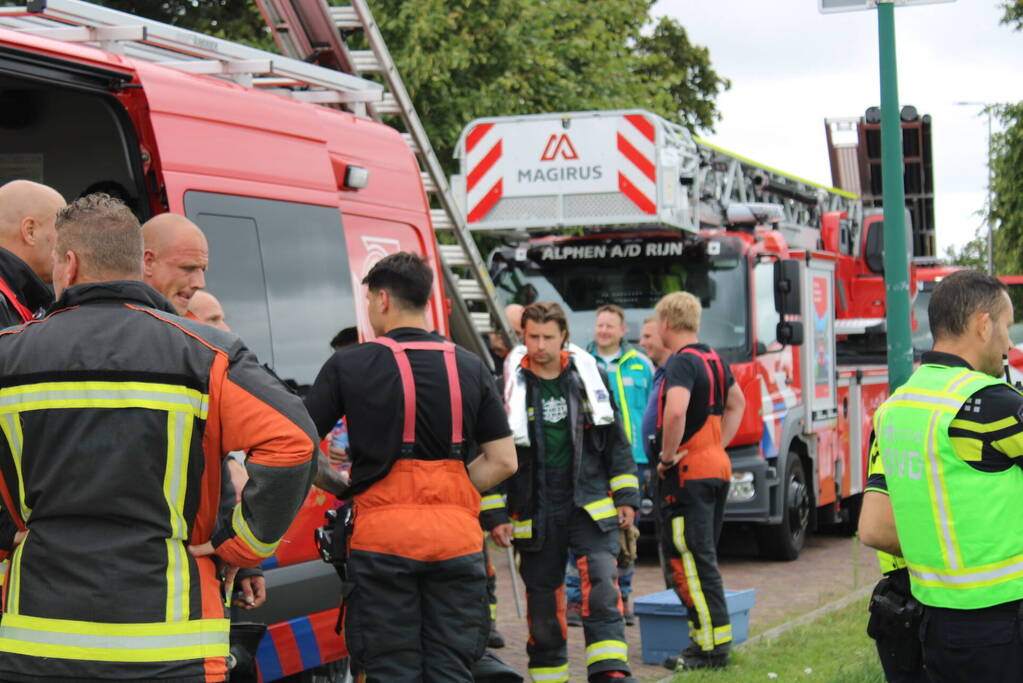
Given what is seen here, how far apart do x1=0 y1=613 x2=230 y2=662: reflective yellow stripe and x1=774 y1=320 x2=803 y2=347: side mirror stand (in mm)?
8694

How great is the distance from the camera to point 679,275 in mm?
11625

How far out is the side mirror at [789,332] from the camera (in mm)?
11477

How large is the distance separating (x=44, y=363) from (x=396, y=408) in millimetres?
1907

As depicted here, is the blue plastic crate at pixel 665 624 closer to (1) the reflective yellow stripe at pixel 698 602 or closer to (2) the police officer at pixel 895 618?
(1) the reflective yellow stripe at pixel 698 602

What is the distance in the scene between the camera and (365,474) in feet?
16.6

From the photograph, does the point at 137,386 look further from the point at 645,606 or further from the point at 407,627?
the point at 645,606

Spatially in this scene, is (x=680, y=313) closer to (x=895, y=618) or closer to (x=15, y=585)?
(x=895, y=618)

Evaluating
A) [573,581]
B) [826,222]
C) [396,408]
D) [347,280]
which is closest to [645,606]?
[573,581]

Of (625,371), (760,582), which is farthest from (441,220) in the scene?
(760,582)

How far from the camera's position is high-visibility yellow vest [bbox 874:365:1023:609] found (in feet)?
13.0

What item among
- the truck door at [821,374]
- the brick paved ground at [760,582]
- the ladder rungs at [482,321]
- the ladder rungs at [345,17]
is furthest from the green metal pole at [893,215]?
the truck door at [821,374]

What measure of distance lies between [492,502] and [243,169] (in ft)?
5.53

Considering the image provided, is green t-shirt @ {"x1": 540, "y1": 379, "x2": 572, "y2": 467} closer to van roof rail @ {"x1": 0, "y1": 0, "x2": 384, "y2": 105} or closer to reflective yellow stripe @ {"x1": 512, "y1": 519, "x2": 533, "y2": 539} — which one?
reflective yellow stripe @ {"x1": 512, "y1": 519, "x2": 533, "y2": 539}

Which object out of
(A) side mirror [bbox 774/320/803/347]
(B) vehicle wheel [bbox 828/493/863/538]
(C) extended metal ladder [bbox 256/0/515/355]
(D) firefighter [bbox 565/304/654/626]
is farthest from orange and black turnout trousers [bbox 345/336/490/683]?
(B) vehicle wheel [bbox 828/493/863/538]
